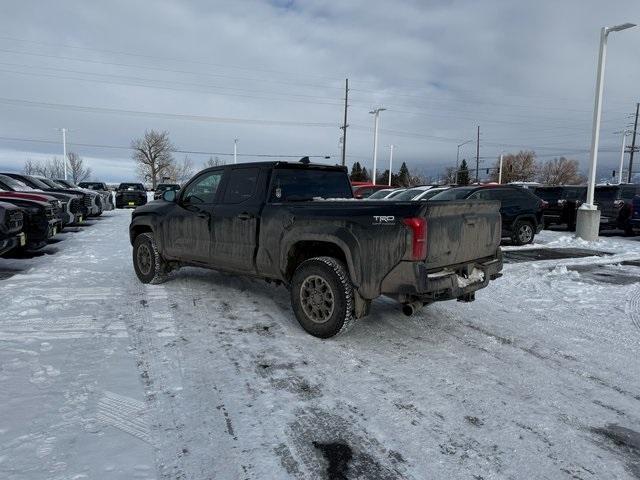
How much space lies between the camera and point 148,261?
7.07m

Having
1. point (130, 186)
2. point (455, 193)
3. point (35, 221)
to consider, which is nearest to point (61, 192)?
point (35, 221)

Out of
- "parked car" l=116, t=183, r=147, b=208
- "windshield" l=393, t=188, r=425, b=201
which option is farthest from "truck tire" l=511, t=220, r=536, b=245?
"parked car" l=116, t=183, r=147, b=208

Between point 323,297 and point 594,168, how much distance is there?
12.8 m

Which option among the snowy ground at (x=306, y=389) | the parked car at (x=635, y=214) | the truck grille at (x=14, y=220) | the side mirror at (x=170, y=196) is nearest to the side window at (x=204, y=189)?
the side mirror at (x=170, y=196)

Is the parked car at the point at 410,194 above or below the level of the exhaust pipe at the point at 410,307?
above

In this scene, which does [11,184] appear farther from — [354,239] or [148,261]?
[354,239]

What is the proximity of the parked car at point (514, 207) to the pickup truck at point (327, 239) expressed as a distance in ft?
22.9

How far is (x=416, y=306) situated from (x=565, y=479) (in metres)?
1.94

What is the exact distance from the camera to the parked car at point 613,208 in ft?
49.3

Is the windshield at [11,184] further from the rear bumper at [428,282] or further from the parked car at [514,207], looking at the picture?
the rear bumper at [428,282]

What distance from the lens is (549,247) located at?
39.4 feet

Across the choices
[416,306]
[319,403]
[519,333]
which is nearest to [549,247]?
[519,333]

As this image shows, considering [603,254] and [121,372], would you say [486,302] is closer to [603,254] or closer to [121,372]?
[121,372]

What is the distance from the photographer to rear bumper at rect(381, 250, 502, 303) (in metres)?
4.02
